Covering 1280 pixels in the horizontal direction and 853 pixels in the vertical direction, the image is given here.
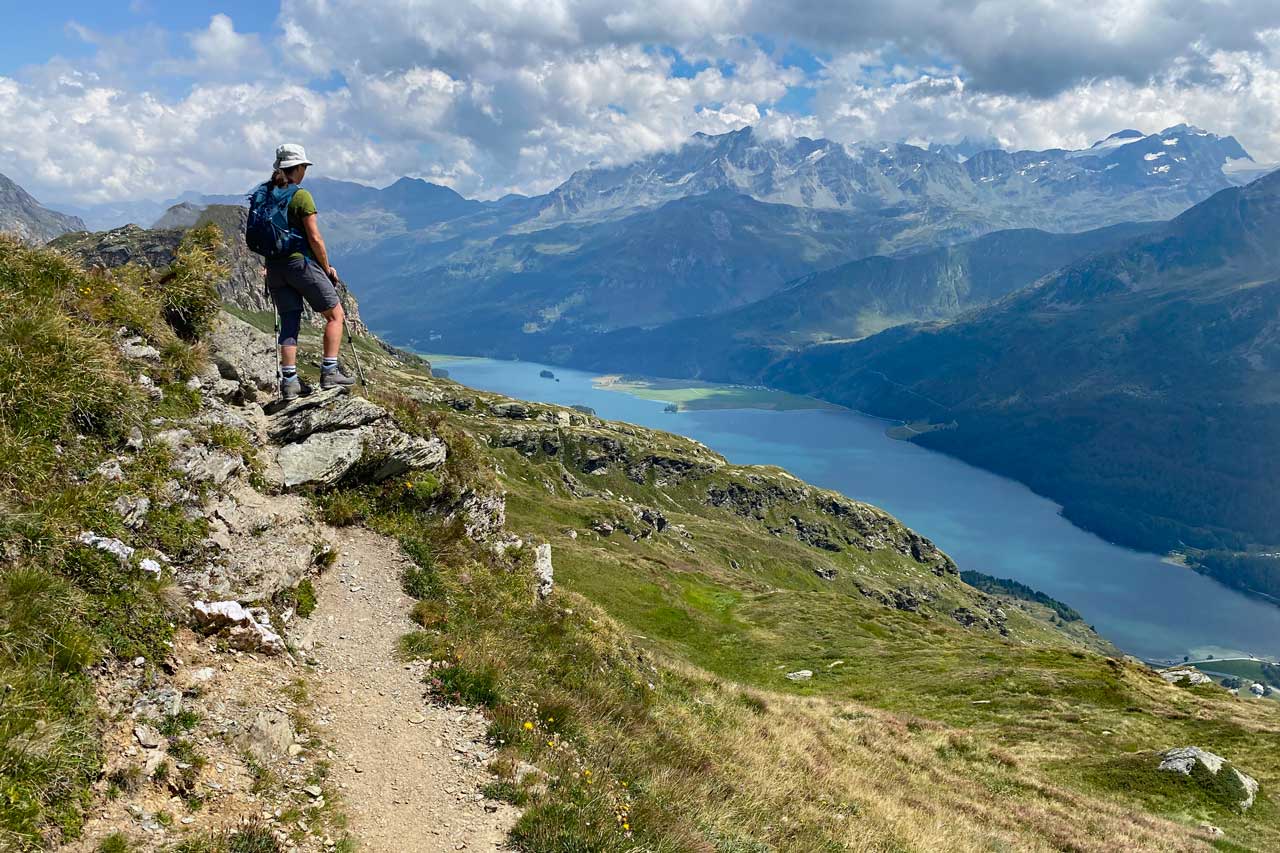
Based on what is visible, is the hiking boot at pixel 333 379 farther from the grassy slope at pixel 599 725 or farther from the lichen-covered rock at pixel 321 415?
the grassy slope at pixel 599 725

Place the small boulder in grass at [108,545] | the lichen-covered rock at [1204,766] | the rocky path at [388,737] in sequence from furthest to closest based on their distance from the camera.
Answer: the lichen-covered rock at [1204,766]
the small boulder in grass at [108,545]
the rocky path at [388,737]

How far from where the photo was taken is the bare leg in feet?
55.0

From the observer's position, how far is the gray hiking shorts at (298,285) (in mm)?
16016

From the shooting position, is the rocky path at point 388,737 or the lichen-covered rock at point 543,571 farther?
the lichen-covered rock at point 543,571

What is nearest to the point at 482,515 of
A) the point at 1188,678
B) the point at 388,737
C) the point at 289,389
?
the point at 289,389

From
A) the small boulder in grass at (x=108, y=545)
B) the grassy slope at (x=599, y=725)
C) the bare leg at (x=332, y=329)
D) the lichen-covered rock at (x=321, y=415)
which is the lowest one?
the grassy slope at (x=599, y=725)

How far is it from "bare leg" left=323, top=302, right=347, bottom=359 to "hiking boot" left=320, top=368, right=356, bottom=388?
0.62 m

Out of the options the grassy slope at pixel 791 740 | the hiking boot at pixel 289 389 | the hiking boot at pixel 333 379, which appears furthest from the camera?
the hiking boot at pixel 333 379

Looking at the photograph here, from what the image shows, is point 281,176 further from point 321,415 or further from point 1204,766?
point 1204,766

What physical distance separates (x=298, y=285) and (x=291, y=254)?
0.80 meters

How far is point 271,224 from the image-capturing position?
50.2ft

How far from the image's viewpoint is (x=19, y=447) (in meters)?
9.96

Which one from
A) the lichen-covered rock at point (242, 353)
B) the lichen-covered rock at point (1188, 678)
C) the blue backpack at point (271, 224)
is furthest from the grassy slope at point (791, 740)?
the blue backpack at point (271, 224)

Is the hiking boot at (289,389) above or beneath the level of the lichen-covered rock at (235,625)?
above
